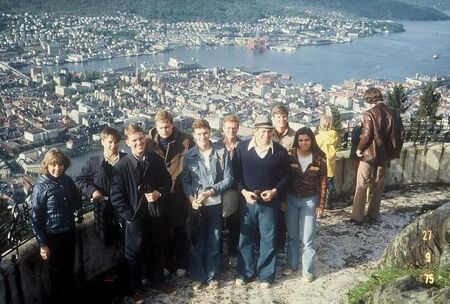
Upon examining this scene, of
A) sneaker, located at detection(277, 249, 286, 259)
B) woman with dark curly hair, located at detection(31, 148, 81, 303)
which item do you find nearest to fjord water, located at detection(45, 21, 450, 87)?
sneaker, located at detection(277, 249, 286, 259)

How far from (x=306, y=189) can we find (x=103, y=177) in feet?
4.79

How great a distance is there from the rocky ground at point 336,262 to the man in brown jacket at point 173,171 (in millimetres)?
222

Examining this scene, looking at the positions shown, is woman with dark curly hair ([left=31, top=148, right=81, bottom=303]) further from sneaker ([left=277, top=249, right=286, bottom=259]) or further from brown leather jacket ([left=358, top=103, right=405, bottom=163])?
brown leather jacket ([left=358, top=103, right=405, bottom=163])

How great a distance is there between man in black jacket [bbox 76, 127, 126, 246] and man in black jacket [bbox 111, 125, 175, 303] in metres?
0.14

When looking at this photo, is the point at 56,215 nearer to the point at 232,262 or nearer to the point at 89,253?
the point at 89,253

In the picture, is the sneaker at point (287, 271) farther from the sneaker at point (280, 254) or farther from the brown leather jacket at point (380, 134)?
the brown leather jacket at point (380, 134)

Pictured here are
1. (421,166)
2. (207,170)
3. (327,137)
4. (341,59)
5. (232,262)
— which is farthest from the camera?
(341,59)

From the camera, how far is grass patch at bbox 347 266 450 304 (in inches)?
100

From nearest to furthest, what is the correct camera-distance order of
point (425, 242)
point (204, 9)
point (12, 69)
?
1. point (425, 242)
2. point (12, 69)
3. point (204, 9)

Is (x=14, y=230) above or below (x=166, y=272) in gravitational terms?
above

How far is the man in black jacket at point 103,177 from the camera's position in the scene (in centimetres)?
328

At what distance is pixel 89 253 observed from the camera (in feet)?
11.8

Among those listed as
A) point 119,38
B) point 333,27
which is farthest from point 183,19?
point 333,27

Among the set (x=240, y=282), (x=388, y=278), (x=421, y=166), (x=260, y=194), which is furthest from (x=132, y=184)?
(x=421, y=166)
